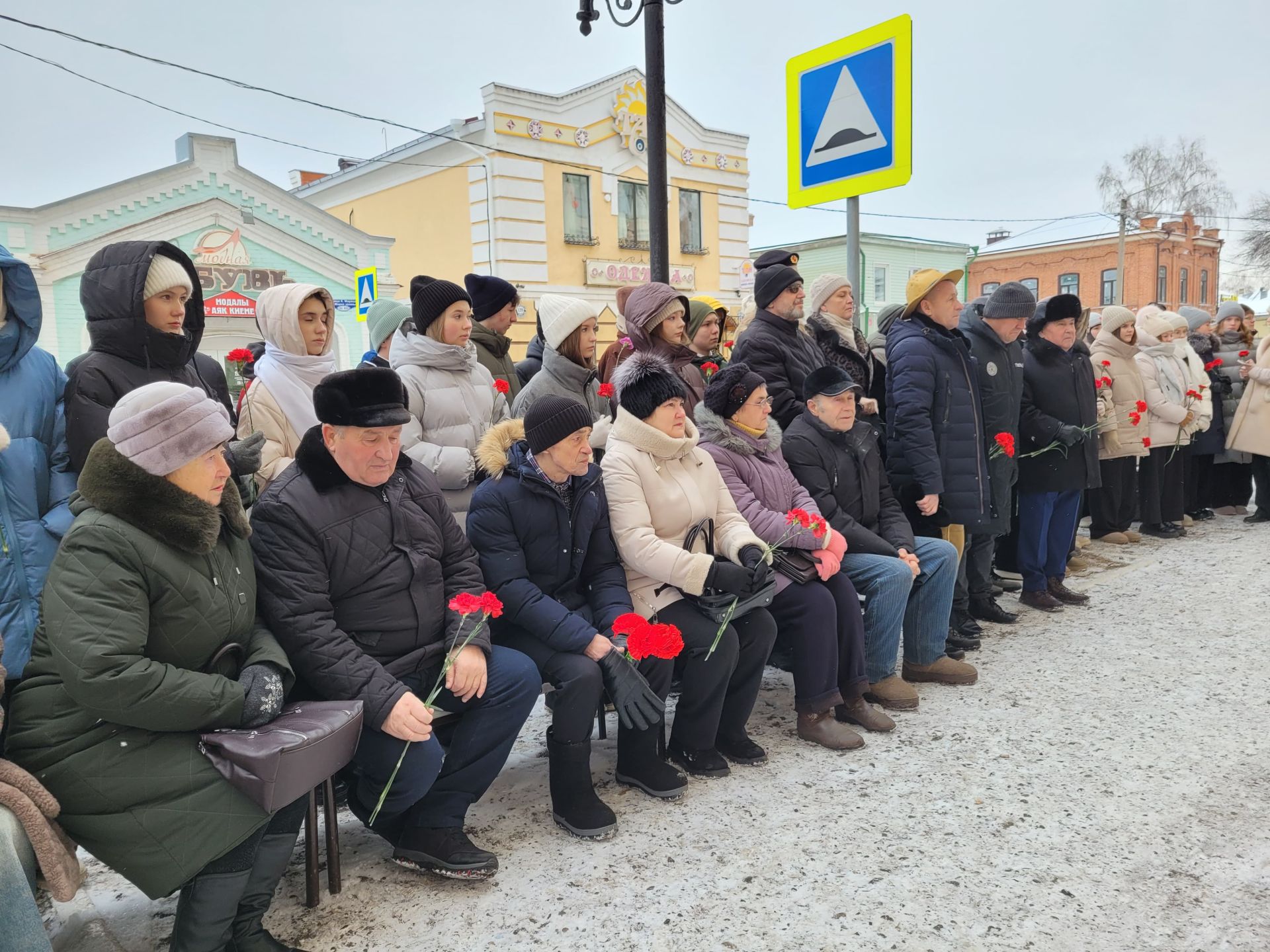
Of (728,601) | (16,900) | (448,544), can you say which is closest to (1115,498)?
(728,601)

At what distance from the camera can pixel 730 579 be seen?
143 inches

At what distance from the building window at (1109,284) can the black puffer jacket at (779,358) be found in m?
41.3

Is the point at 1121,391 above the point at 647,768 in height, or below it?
above

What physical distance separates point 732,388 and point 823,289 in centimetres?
169

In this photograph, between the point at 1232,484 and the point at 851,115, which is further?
the point at 1232,484

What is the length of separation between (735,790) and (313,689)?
1.71m

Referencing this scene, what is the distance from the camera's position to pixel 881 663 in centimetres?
438

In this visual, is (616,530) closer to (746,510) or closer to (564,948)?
(746,510)

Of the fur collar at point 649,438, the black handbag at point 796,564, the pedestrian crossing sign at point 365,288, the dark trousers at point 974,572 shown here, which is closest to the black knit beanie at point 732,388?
the fur collar at point 649,438

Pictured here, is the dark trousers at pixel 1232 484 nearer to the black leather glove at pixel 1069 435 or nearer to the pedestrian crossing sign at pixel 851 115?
the black leather glove at pixel 1069 435

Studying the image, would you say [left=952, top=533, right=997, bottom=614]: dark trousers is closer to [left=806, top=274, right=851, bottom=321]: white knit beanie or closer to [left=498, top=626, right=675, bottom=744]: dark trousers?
[left=806, top=274, right=851, bottom=321]: white knit beanie

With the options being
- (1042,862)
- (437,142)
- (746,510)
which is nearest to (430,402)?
(746,510)

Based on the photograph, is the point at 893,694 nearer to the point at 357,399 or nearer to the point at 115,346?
the point at 357,399

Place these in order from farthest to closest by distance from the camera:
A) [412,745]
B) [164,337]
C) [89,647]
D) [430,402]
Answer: [430,402]
[164,337]
[412,745]
[89,647]
